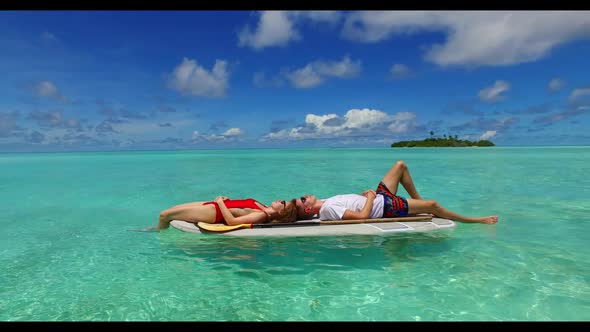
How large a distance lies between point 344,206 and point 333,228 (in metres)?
0.58

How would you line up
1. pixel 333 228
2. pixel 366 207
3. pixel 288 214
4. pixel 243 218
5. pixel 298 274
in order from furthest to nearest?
pixel 366 207 < pixel 288 214 < pixel 243 218 < pixel 333 228 < pixel 298 274

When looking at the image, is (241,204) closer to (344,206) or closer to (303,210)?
(303,210)

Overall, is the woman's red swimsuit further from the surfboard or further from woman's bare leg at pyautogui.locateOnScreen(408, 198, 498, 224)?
woman's bare leg at pyautogui.locateOnScreen(408, 198, 498, 224)

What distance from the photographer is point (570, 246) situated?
6.23 metres

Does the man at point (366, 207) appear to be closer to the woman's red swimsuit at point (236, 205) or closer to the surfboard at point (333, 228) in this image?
the surfboard at point (333, 228)

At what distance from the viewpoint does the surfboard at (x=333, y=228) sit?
229 inches

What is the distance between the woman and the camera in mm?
6137

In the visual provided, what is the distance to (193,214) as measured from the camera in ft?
21.1

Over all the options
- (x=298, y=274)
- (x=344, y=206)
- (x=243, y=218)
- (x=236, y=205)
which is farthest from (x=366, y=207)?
(x=236, y=205)

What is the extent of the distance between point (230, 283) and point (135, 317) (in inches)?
45.8

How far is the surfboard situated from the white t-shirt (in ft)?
0.66

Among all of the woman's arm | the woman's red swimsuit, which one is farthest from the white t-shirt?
the woman's red swimsuit

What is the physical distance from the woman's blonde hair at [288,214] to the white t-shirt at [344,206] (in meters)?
0.50
